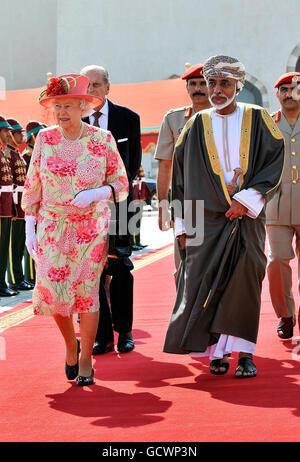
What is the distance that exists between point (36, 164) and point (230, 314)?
4.39 ft

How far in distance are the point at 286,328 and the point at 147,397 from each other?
1861 mm

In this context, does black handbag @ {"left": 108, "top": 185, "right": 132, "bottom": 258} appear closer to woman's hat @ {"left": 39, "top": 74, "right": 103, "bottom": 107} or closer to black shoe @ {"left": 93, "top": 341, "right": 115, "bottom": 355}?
black shoe @ {"left": 93, "top": 341, "right": 115, "bottom": 355}

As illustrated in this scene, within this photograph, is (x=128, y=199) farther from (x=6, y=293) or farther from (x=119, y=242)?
(x=6, y=293)

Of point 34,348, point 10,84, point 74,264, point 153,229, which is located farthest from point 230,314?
point 10,84

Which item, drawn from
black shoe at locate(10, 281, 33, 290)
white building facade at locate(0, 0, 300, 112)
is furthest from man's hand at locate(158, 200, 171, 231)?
white building facade at locate(0, 0, 300, 112)

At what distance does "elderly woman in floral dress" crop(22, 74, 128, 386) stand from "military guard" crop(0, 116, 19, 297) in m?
4.12

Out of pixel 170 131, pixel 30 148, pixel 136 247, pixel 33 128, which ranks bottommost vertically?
pixel 136 247

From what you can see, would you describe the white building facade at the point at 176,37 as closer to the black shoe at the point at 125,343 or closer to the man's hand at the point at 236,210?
the black shoe at the point at 125,343

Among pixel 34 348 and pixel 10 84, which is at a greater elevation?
pixel 10 84

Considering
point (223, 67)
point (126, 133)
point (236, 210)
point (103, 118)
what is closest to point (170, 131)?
point (126, 133)

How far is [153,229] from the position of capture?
62.2 feet

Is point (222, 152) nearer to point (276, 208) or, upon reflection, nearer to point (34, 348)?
point (276, 208)

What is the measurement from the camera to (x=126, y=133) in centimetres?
580

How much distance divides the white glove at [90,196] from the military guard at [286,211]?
1716 mm
